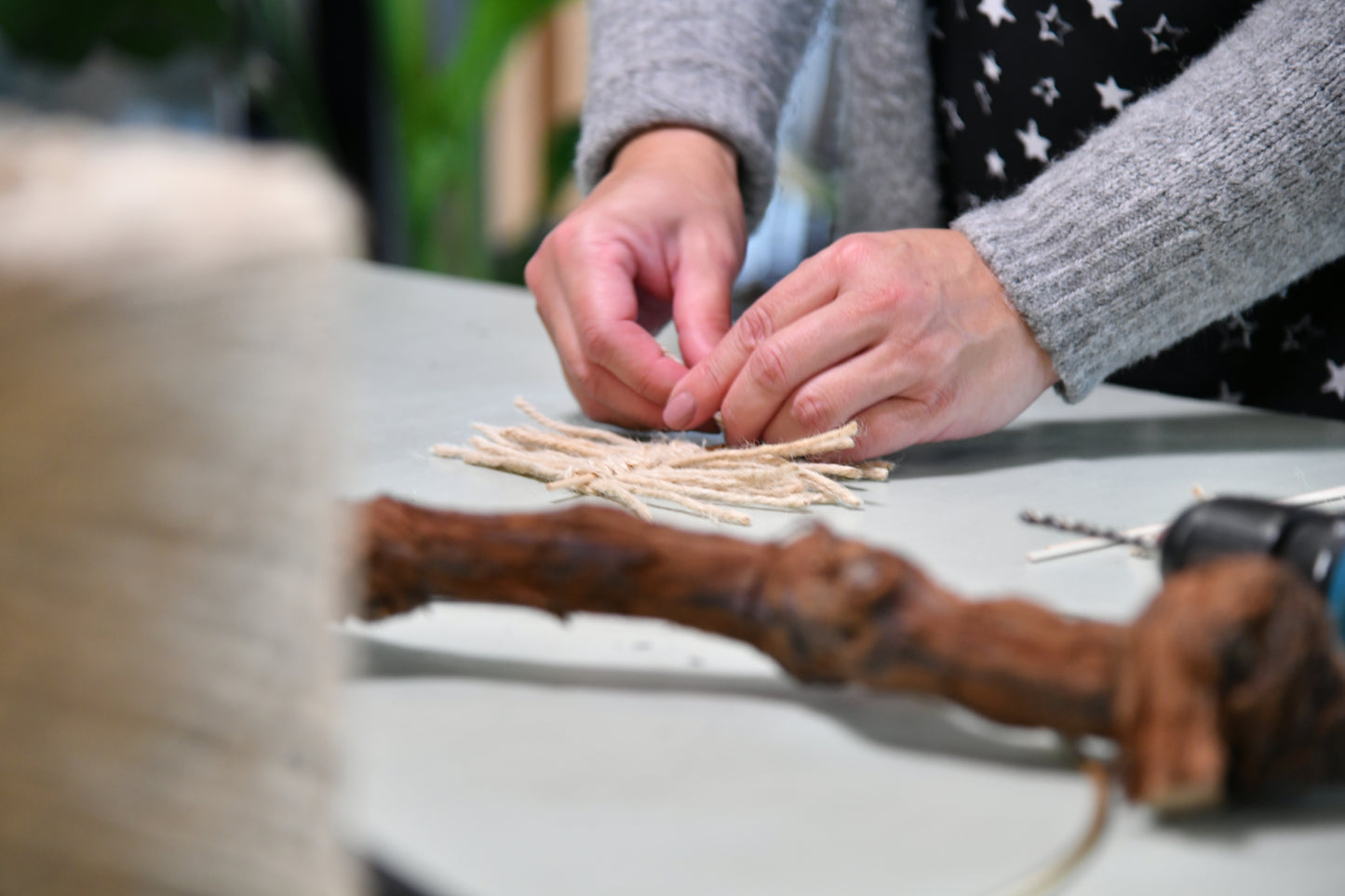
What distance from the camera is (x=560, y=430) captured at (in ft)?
2.85

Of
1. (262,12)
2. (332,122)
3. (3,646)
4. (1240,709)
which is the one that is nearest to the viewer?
(3,646)

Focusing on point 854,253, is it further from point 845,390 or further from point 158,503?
point 158,503

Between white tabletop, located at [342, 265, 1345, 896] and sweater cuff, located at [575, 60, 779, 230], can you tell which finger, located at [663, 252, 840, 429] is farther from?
sweater cuff, located at [575, 60, 779, 230]

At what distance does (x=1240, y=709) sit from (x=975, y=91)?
905 mm

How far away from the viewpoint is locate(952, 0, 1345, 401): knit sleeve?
79cm

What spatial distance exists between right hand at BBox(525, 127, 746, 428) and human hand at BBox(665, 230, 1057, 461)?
0.07 metres

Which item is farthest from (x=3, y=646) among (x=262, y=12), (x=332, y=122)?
(x=332, y=122)

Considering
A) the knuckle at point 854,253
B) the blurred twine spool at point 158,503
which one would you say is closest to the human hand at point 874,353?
the knuckle at point 854,253

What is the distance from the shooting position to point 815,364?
2.52ft

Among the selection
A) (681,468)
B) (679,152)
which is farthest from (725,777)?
(679,152)

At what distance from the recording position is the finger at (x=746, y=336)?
2.59ft

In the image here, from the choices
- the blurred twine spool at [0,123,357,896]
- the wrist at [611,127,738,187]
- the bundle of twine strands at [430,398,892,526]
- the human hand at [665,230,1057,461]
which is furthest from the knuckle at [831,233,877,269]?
the blurred twine spool at [0,123,357,896]

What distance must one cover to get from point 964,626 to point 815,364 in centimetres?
39

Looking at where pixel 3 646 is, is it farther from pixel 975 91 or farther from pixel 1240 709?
pixel 975 91
